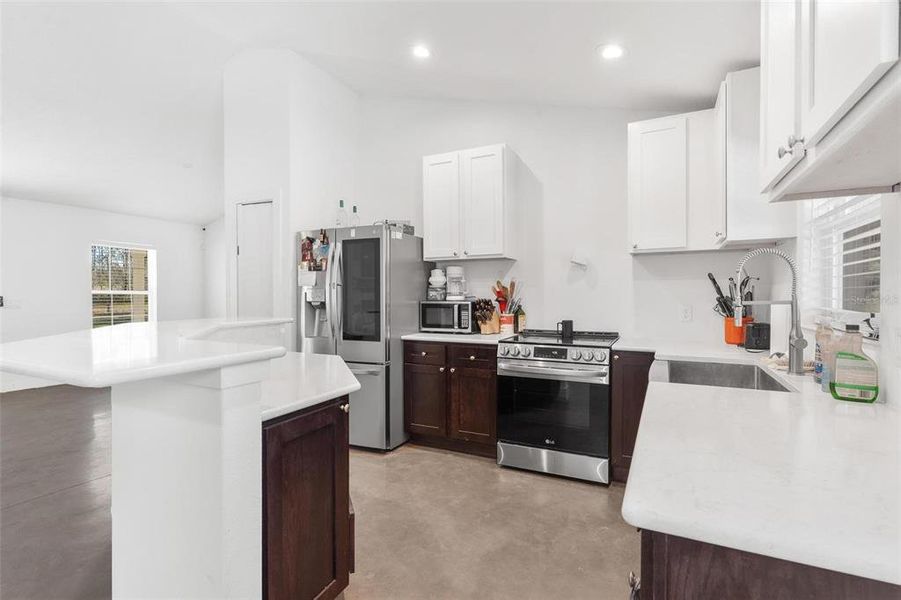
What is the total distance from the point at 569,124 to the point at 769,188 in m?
2.71

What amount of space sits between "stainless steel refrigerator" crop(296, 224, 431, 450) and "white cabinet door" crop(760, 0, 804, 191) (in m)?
2.69

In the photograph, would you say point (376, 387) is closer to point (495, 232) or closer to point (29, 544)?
point (495, 232)

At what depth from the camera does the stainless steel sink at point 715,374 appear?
241 cm

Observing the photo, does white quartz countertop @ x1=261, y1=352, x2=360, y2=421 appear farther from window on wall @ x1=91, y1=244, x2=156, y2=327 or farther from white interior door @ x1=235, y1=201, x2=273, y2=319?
window on wall @ x1=91, y1=244, x2=156, y2=327

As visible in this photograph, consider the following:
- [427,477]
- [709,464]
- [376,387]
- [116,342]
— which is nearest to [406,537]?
[427,477]

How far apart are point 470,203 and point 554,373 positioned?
1.59 m

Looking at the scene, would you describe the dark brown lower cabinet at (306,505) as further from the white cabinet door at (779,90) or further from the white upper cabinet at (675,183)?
the white upper cabinet at (675,183)

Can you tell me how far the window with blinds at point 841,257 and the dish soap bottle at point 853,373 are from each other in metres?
0.33

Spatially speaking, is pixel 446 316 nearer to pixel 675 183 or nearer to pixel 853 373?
pixel 675 183

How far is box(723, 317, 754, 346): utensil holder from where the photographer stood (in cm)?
309

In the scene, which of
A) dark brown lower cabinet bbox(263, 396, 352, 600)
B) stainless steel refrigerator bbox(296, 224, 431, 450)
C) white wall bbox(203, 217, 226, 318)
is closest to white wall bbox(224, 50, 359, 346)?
stainless steel refrigerator bbox(296, 224, 431, 450)

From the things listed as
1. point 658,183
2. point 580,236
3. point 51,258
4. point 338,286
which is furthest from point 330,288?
point 51,258

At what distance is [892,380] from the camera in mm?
1359

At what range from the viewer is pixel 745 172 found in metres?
2.67
